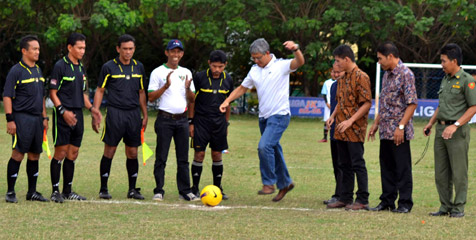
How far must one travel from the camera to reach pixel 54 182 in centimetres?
973

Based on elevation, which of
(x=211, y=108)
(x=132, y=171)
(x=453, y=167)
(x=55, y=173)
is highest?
(x=211, y=108)

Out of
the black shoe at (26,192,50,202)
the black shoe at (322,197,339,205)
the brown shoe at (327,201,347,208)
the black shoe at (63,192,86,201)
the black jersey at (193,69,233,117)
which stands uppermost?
the black jersey at (193,69,233,117)

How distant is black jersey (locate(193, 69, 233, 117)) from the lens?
10414 mm

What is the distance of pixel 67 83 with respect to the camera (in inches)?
382

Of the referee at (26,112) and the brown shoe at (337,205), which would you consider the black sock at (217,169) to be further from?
the referee at (26,112)

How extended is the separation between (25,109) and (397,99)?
4549mm

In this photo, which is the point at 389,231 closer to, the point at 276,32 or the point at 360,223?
the point at 360,223

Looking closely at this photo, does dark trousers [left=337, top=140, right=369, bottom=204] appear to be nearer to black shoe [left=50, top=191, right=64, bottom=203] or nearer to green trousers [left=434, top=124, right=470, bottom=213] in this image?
green trousers [left=434, top=124, right=470, bottom=213]

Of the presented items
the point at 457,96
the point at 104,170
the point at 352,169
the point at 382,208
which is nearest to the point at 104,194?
the point at 104,170

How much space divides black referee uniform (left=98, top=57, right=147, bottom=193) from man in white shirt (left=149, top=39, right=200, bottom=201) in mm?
246

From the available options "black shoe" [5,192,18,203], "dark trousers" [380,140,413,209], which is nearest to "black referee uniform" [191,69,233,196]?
"dark trousers" [380,140,413,209]

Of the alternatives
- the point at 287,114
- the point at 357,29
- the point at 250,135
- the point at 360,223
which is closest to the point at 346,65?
the point at 287,114

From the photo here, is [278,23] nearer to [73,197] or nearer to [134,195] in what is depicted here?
[134,195]

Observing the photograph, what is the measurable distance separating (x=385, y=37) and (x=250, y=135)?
35.7 ft
